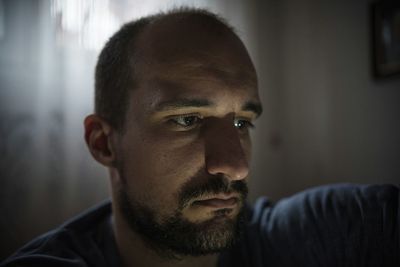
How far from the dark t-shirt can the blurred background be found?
0.44 meters

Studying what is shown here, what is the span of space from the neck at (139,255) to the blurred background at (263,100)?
543 millimetres

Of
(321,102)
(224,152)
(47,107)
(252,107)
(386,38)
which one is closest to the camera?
(224,152)

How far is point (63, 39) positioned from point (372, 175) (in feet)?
4.77

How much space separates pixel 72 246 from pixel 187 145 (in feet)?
1.35

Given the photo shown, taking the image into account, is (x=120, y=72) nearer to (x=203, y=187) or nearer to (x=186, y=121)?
(x=186, y=121)

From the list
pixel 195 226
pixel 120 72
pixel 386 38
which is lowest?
pixel 195 226

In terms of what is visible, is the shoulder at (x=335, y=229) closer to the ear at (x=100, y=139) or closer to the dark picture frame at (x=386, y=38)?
the ear at (x=100, y=139)

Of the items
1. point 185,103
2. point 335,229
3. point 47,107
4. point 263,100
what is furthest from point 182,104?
point 263,100

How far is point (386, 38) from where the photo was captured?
1.56m

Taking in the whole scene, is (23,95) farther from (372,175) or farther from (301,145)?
(372,175)

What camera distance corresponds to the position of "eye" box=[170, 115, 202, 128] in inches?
35.9

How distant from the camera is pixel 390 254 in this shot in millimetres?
886

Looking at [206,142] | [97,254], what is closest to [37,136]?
[97,254]

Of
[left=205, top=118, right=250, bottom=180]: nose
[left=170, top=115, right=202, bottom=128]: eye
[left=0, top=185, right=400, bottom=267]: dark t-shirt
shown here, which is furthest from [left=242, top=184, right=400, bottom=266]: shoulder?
[left=170, top=115, right=202, bottom=128]: eye
